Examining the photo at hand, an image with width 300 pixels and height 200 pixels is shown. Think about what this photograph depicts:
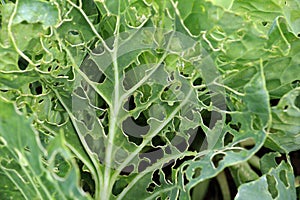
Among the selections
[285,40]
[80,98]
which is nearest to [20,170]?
[80,98]

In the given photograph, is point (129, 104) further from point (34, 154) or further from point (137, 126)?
point (34, 154)

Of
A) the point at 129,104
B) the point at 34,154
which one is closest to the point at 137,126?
the point at 129,104

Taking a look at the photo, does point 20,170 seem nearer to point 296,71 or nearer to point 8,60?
point 8,60

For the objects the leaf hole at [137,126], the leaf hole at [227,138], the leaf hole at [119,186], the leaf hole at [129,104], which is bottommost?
the leaf hole at [227,138]

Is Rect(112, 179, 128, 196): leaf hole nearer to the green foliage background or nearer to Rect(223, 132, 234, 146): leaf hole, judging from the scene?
the green foliage background

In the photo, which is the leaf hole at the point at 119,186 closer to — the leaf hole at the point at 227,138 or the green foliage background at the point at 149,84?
the green foliage background at the point at 149,84

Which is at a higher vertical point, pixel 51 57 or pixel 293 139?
pixel 51 57

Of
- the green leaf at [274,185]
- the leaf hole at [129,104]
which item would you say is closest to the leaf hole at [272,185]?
the green leaf at [274,185]
